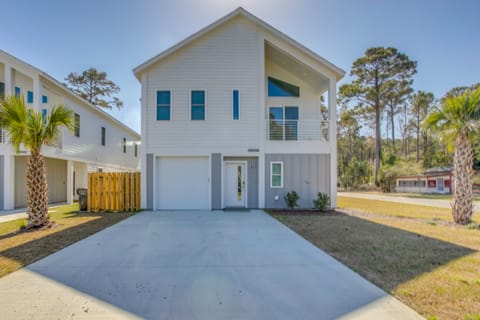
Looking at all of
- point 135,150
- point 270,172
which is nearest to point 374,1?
point 270,172

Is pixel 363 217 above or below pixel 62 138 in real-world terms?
below

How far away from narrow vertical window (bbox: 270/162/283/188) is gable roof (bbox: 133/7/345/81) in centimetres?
501

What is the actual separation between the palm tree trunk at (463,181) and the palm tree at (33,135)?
13004 millimetres

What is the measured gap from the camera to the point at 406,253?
5.03 meters

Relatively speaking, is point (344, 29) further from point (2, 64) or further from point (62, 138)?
point (2, 64)

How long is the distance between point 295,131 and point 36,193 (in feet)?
33.4

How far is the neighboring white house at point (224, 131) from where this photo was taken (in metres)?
11.1

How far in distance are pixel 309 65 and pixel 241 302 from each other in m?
10.8

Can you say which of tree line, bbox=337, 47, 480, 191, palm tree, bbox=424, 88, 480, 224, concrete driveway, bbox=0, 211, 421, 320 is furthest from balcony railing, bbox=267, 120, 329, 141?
tree line, bbox=337, 47, 480, 191

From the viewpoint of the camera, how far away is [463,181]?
27.0 feet

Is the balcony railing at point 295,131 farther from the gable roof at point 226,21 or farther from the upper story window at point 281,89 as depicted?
the gable roof at point 226,21

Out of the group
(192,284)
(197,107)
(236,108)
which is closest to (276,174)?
(236,108)

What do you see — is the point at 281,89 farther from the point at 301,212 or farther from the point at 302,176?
the point at 301,212

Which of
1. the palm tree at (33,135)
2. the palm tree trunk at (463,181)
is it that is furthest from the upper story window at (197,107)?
the palm tree trunk at (463,181)
